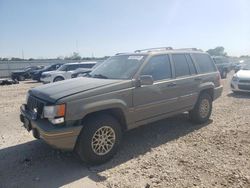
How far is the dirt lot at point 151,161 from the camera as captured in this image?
145 inches

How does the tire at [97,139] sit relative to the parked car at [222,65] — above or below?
below

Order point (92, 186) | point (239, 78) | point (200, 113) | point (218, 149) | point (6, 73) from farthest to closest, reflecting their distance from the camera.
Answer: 1. point (6, 73)
2. point (239, 78)
3. point (200, 113)
4. point (218, 149)
5. point (92, 186)

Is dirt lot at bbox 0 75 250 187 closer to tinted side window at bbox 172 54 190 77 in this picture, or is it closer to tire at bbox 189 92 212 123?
tire at bbox 189 92 212 123

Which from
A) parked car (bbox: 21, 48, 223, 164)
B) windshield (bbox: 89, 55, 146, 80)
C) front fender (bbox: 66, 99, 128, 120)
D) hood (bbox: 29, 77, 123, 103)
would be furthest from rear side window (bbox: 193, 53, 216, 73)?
front fender (bbox: 66, 99, 128, 120)

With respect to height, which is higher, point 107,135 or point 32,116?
point 32,116

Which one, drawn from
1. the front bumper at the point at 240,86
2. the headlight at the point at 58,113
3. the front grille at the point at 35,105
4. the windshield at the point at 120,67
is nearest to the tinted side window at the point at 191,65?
the windshield at the point at 120,67

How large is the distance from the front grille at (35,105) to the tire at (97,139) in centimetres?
80

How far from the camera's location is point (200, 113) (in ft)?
21.0

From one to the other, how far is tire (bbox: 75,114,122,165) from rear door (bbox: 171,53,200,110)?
1883 mm

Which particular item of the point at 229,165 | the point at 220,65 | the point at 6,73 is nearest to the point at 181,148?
the point at 229,165

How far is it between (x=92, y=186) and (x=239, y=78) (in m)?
9.28

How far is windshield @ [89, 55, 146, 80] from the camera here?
4859 mm

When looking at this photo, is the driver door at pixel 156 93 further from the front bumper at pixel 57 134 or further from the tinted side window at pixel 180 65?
the front bumper at pixel 57 134

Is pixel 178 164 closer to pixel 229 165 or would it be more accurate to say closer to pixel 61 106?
pixel 229 165
